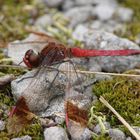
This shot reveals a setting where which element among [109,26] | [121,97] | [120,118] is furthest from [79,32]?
[120,118]

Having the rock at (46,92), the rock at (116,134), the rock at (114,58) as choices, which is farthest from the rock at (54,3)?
the rock at (116,134)

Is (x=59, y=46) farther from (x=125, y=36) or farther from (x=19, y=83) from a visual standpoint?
(x=125, y=36)

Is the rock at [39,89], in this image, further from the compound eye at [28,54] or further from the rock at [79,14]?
the rock at [79,14]

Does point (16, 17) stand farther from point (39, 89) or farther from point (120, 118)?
point (120, 118)

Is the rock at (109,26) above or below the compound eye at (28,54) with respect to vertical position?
above

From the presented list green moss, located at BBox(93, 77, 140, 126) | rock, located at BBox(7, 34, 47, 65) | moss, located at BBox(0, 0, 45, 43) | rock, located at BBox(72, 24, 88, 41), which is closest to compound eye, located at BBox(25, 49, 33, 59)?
rock, located at BBox(7, 34, 47, 65)
